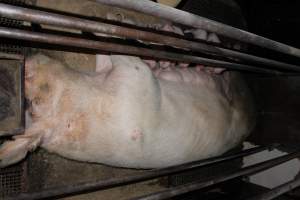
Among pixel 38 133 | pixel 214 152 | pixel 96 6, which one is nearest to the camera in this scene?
pixel 38 133

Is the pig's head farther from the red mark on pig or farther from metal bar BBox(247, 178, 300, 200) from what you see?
metal bar BBox(247, 178, 300, 200)

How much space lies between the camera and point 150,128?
2119 millimetres

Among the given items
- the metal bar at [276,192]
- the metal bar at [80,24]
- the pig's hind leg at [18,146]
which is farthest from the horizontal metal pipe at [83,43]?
the metal bar at [276,192]

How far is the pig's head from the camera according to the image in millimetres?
1877

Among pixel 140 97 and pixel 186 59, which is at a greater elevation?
pixel 186 59

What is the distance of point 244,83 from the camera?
335 centimetres

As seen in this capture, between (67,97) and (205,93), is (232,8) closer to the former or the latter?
(205,93)

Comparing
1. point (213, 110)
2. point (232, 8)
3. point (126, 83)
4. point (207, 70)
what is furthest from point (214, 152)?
point (232, 8)

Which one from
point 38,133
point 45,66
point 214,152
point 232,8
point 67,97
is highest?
point 232,8

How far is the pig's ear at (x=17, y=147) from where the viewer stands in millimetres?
1789

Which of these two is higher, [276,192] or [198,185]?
[198,185]

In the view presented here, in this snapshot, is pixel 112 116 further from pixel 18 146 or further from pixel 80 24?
pixel 80 24

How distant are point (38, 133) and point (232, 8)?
2.52m

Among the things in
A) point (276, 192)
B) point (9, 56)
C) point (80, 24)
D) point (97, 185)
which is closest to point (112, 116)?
point (97, 185)
